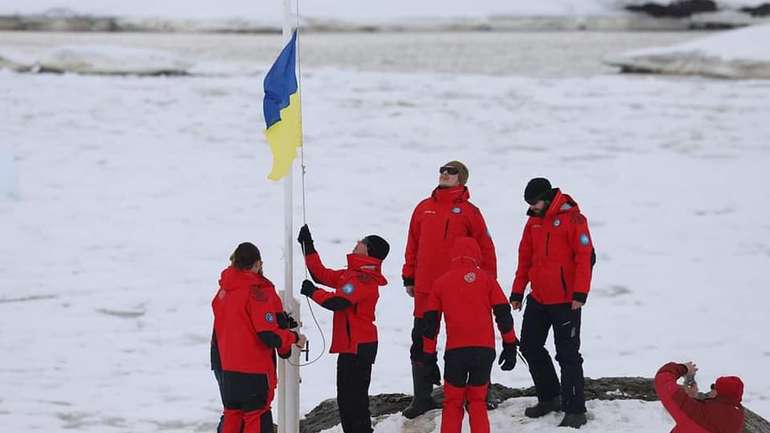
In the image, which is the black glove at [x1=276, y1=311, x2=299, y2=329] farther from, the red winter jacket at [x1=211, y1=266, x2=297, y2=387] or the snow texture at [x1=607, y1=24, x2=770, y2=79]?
the snow texture at [x1=607, y1=24, x2=770, y2=79]

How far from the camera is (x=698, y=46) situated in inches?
1235

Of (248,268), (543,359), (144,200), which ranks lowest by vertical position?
(144,200)

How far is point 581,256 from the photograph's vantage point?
16.6 feet

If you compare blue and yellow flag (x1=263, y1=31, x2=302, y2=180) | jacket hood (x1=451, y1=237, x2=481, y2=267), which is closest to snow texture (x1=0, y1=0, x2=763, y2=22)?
blue and yellow flag (x1=263, y1=31, x2=302, y2=180)

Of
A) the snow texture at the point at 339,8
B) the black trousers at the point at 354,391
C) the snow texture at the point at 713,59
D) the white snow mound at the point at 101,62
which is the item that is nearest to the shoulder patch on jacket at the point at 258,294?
the black trousers at the point at 354,391

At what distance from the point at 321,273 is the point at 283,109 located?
0.84 meters

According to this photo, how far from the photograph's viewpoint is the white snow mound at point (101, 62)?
94.4 ft

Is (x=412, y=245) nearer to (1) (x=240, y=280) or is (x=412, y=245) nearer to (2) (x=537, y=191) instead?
(2) (x=537, y=191)

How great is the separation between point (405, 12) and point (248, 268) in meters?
53.2

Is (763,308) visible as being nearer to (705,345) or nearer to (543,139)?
(705,345)

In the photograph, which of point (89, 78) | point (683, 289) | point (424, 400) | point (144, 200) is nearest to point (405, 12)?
point (89, 78)

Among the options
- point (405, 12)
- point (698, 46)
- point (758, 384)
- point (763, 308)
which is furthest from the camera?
point (405, 12)

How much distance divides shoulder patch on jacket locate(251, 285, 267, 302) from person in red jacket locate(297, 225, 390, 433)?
35cm

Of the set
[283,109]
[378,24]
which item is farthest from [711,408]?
[378,24]
